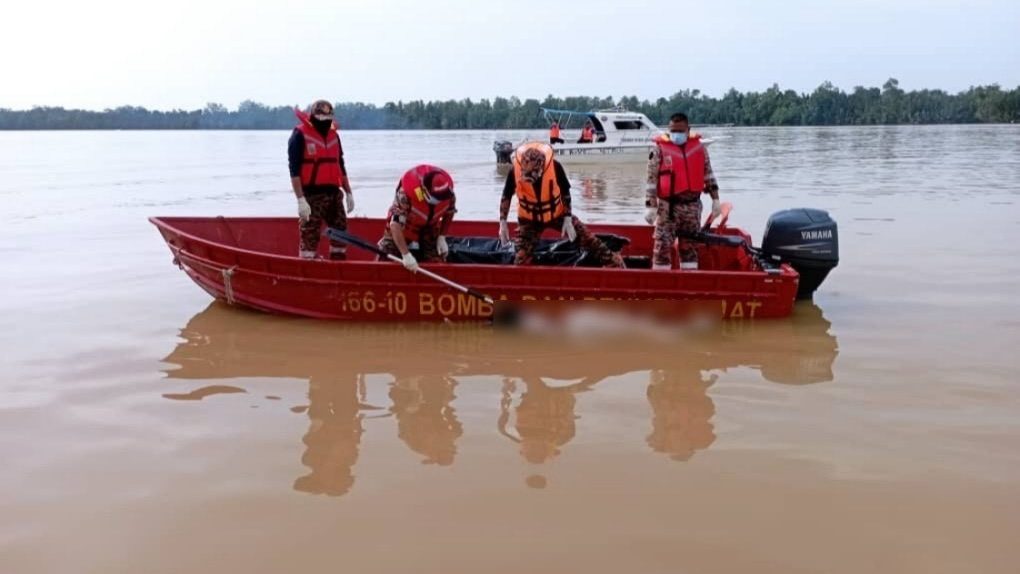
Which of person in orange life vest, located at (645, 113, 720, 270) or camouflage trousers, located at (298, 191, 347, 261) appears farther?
camouflage trousers, located at (298, 191, 347, 261)

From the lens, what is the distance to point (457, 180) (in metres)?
24.6

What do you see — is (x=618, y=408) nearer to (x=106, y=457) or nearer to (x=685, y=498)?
(x=685, y=498)

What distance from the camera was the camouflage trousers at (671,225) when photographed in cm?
648

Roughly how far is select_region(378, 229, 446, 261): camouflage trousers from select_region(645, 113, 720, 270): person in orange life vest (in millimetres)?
1680

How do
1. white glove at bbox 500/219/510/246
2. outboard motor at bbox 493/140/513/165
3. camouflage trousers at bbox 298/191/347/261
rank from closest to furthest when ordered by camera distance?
white glove at bbox 500/219/510/246, camouflage trousers at bbox 298/191/347/261, outboard motor at bbox 493/140/513/165

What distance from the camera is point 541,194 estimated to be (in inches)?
244

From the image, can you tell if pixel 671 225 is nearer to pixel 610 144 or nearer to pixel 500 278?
pixel 500 278

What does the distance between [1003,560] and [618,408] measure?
1954 millimetres

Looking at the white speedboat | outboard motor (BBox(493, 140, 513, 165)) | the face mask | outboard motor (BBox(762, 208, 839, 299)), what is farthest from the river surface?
the white speedboat

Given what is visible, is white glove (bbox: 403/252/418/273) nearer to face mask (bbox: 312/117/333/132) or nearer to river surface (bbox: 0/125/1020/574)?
river surface (bbox: 0/125/1020/574)

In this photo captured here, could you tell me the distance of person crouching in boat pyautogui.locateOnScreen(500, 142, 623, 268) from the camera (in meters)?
6.13

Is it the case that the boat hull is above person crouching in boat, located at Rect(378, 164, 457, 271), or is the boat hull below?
below

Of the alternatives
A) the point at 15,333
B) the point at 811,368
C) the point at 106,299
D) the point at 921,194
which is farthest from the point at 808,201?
the point at 15,333

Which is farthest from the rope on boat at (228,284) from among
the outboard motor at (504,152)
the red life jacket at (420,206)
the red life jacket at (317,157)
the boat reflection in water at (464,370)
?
the outboard motor at (504,152)
